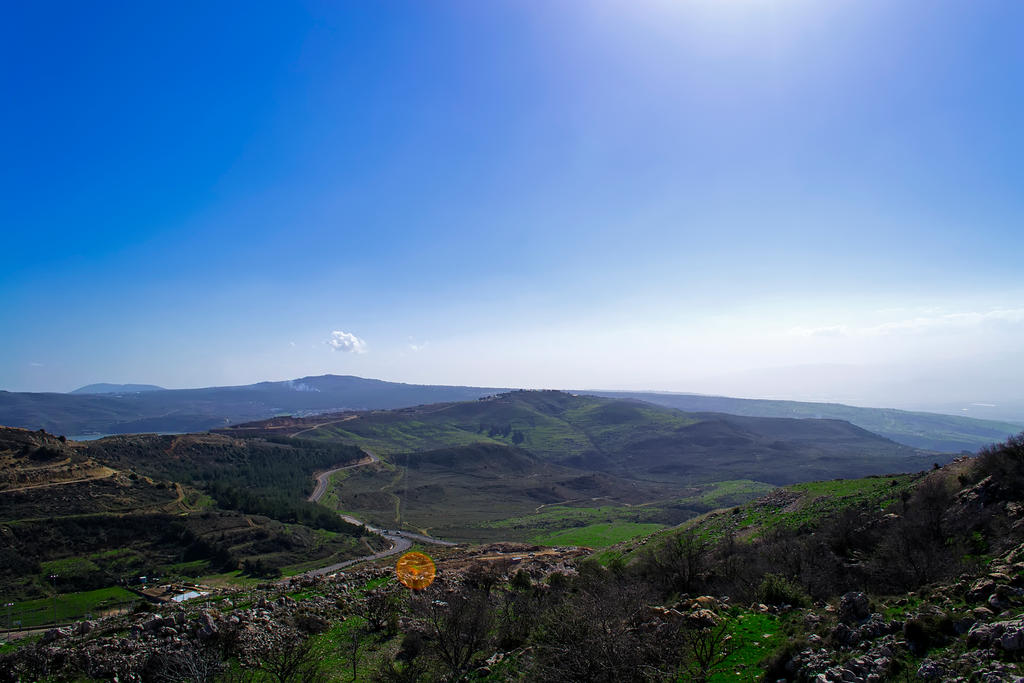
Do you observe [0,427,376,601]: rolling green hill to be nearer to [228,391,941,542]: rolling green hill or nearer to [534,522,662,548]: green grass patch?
[228,391,941,542]: rolling green hill

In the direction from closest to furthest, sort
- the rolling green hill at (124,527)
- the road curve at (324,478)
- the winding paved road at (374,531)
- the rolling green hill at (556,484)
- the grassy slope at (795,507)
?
the grassy slope at (795,507) → the rolling green hill at (124,527) → the winding paved road at (374,531) → the rolling green hill at (556,484) → the road curve at (324,478)

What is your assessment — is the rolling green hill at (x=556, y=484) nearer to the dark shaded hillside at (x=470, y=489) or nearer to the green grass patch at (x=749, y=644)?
the dark shaded hillside at (x=470, y=489)

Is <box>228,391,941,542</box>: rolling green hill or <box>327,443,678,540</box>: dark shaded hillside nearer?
<box>228,391,941,542</box>: rolling green hill

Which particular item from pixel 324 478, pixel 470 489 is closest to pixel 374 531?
pixel 324 478

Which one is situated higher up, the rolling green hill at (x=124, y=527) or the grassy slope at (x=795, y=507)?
the grassy slope at (x=795, y=507)

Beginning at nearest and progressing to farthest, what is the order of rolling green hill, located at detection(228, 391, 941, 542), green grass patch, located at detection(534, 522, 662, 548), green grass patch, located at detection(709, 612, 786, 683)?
green grass patch, located at detection(709, 612, 786, 683) → green grass patch, located at detection(534, 522, 662, 548) → rolling green hill, located at detection(228, 391, 941, 542)

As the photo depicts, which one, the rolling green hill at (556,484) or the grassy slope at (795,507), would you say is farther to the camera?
the rolling green hill at (556,484)

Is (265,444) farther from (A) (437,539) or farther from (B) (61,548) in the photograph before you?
(B) (61,548)

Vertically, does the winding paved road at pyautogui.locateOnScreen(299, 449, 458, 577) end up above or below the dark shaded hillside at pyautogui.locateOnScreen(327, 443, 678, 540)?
above

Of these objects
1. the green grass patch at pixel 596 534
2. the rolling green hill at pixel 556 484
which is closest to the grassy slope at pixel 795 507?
the green grass patch at pixel 596 534

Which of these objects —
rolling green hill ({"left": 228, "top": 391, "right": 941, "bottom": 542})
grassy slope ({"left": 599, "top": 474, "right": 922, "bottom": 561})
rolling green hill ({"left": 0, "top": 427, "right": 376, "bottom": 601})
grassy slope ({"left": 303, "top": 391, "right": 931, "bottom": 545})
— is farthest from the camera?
grassy slope ({"left": 303, "top": 391, "right": 931, "bottom": 545})

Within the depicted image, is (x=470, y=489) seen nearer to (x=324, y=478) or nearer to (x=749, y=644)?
(x=324, y=478)

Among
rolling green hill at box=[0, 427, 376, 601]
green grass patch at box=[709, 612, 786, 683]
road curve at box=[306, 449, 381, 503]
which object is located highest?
green grass patch at box=[709, 612, 786, 683]

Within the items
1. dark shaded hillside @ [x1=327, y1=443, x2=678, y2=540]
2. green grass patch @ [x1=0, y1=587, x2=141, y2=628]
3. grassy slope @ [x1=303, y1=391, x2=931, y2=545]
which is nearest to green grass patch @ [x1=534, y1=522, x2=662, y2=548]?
grassy slope @ [x1=303, y1=391, x2=931, y2=545]
